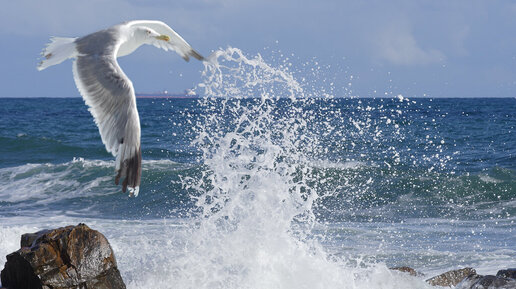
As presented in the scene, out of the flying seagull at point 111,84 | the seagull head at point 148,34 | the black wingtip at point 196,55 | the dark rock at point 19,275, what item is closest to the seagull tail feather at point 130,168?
the flying seagull at point 111,84

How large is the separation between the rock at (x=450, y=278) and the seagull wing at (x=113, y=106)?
2.68 m

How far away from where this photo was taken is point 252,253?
19.4 feet

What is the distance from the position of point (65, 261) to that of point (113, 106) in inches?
51.8

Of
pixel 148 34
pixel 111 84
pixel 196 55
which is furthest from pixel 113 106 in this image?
pixel 196 55

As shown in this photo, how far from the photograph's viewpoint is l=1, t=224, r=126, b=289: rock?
468 cm

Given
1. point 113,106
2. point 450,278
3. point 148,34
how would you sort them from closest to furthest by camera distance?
point 113,106, point 450,278, point 148,34

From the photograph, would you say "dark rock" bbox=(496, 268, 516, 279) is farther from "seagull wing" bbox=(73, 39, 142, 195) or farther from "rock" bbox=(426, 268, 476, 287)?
"seagull wing" bbox=(73, 39, 142, 195)

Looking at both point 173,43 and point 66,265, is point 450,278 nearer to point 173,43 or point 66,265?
point 66,265

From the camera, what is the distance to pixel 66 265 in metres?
4.75

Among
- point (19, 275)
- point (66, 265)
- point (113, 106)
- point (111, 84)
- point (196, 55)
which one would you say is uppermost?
point (196, 55)

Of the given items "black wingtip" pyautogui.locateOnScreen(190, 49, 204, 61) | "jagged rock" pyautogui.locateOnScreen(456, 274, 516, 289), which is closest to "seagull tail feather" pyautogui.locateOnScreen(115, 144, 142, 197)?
"black wingtip" pyautogui.locateOnScreen(190, 49, 204, 61)

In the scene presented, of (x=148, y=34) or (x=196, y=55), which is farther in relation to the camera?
(x=196, y=55)

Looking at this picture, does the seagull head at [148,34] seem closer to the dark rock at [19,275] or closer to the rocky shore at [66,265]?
the rocky shore at [66,265]

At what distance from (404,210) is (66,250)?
6.60 meters
